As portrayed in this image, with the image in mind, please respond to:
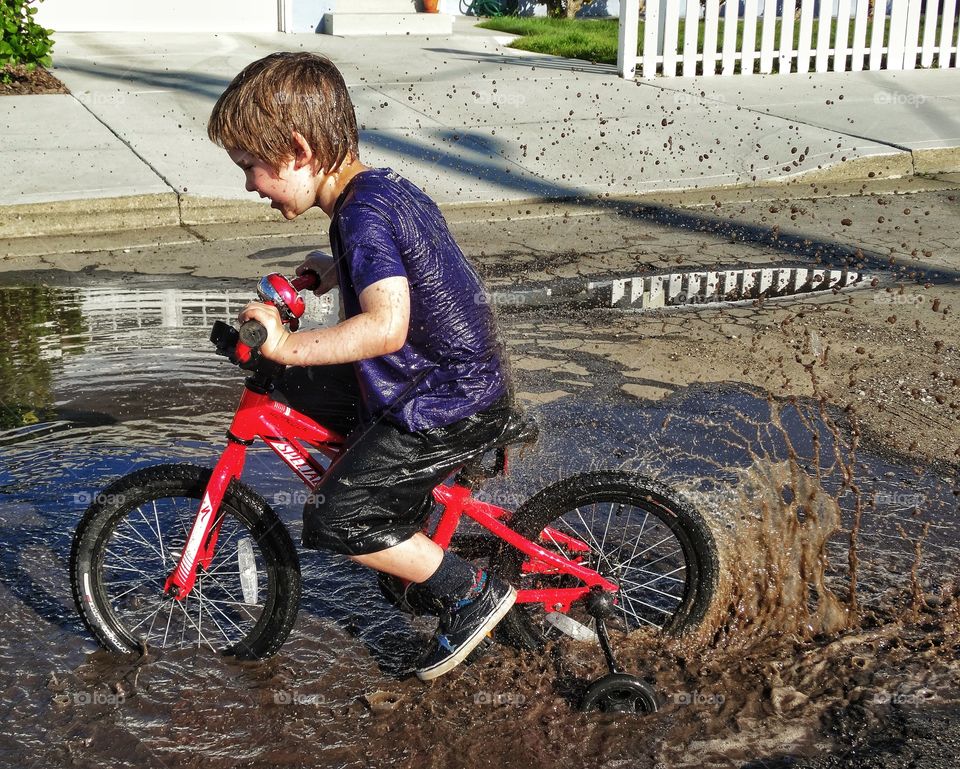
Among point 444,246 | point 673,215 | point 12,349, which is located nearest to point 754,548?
point 444,246

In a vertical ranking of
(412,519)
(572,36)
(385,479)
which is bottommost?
(412,519)

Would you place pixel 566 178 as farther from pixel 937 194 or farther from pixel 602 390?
pixel 602 390

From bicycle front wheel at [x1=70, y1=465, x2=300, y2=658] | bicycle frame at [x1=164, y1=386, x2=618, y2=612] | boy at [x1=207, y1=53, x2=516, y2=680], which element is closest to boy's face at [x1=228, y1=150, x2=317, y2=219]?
boy at [x1=207, y1=53, x2=516, y2=680]

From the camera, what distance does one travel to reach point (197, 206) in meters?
8.50

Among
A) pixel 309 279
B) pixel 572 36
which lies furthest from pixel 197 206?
pixel 572 36

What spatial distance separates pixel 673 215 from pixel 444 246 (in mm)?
5969

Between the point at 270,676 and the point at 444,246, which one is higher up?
the point at 444,246

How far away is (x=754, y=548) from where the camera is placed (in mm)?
3834

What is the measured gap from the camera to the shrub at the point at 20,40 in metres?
10.6

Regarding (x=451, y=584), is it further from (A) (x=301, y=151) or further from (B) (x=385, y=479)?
(A) (x=301, y=151)

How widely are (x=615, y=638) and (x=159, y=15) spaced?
12.2m

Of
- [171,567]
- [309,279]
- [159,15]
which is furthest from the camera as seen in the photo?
[159,15]

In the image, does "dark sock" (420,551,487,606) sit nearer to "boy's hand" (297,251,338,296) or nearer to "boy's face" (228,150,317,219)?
"boy's hand" (297,251,338,296)

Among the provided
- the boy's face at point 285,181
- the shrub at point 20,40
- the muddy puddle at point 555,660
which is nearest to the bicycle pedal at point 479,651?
the muddy puddle at point 555,660
